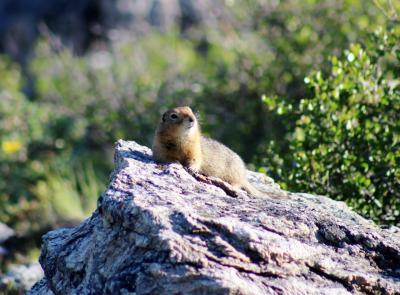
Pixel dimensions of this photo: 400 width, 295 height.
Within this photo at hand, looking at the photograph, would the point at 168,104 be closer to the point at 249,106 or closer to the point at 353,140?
the point at 249,106

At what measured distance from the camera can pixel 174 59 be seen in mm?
13117

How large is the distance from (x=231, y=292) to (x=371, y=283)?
0.83 m

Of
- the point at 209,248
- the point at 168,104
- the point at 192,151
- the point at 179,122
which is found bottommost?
the point at 209,248

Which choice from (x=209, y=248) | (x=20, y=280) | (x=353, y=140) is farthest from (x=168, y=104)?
(x=209, y=248)

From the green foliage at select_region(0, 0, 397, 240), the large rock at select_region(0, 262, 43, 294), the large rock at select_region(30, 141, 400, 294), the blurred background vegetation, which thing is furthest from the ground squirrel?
the green foliage at select_region(0, 0, 397, 240)

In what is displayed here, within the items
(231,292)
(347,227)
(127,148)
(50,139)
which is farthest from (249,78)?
(231,292)

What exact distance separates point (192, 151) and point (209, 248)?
7.03 feet

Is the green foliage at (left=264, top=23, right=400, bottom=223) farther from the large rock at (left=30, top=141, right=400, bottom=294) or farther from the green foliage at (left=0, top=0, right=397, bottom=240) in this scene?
the green foliage at (left=0, top=0, right=397, bottom=240)

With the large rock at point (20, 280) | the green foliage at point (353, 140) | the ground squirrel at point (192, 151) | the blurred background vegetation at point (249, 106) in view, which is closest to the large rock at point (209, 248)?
the ground squirrel at point (192, 151)

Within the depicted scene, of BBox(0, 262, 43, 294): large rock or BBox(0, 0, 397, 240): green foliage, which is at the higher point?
BBox(0, 0, 397, 240): green foliage

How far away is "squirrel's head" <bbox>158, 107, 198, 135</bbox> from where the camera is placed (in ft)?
19.9

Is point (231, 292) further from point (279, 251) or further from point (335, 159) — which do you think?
point (335, 159)

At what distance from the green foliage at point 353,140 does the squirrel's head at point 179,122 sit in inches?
31.2

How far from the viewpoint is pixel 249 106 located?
34.4ft
